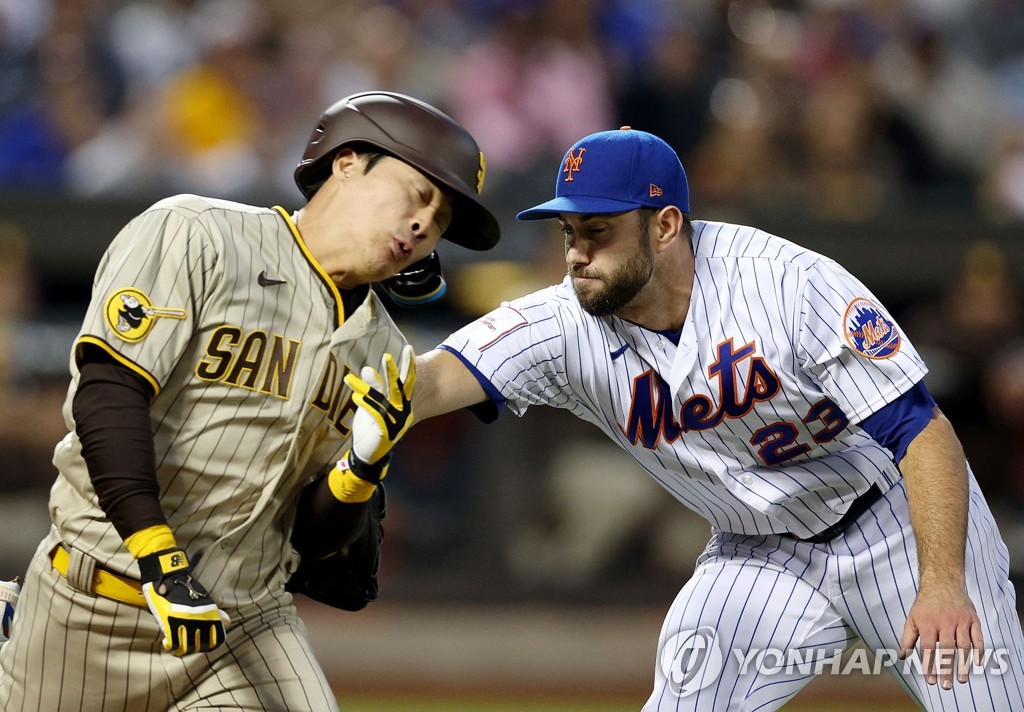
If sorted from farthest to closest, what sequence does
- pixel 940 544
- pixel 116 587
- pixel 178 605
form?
pixel 940 544 → pixel 116 587 → pixel 178 605

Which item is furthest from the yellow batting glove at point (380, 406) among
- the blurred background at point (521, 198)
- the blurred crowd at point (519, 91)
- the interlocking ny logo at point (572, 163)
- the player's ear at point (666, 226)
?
the blurred crowd at point (519, 91)

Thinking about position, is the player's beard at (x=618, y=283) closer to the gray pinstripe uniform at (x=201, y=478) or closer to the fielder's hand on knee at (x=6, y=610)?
the gray pinstripe uniform at (x=201, y=478)

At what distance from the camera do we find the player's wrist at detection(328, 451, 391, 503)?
2.99 metres

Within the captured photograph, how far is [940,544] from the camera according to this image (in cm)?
324

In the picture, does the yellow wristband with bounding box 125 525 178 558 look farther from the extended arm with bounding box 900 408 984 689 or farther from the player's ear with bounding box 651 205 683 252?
the extended arm with bounding box 900 408 984 689

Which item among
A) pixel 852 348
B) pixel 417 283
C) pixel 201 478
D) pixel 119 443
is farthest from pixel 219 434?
pixel 852 348

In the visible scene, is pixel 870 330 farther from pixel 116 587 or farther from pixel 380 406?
pixel 116 587

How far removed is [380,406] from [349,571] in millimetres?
602

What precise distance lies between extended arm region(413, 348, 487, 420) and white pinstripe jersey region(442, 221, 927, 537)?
0.11 feet

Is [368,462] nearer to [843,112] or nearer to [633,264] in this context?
[633,264]

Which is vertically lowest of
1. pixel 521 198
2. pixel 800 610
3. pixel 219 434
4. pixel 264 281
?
pixel 800 610

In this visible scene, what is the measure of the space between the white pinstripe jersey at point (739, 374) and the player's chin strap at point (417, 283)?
0.46 ft

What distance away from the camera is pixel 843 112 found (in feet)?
27.6

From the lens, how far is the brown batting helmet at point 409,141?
3.12 metres
